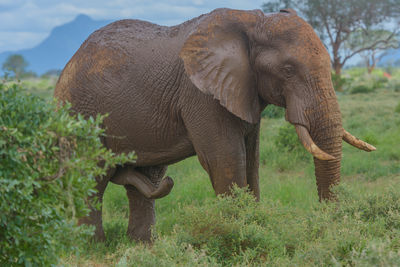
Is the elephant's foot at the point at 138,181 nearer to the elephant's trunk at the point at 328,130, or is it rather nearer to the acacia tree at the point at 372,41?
the elephant's trunk at the point at 328,130

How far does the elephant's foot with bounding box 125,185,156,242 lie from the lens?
6.13 meters

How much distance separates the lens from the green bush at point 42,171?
9.62 ft

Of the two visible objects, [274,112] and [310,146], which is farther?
[274,112]

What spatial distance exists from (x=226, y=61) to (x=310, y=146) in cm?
109

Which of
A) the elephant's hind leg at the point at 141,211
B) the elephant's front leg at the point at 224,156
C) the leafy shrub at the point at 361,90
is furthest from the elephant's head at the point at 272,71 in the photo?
the leafy shrub at the point at 361,90

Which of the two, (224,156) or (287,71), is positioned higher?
(287,71)

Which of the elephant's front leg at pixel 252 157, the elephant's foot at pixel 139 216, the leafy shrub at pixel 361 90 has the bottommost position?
the elephant's foot at pixel 139 216

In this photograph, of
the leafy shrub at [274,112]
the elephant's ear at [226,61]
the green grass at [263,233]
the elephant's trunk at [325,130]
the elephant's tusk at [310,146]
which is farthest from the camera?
the leafy shrub at [274,112]

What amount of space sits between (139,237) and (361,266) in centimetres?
320

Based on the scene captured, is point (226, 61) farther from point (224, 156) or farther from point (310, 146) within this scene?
point (310, 146)

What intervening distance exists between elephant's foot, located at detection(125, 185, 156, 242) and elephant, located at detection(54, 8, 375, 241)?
54cm

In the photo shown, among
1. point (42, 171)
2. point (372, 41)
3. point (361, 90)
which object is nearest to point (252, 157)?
point (42, 171)

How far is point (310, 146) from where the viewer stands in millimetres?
4668

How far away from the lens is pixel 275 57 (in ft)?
16.1
